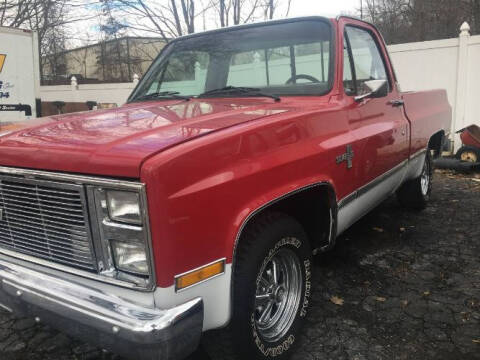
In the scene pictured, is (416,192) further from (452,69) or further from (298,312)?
(452,69)

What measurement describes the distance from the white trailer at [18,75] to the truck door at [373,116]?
6310 mm

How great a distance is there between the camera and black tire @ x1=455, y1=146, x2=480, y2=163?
23.8ft

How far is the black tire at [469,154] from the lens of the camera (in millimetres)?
7246

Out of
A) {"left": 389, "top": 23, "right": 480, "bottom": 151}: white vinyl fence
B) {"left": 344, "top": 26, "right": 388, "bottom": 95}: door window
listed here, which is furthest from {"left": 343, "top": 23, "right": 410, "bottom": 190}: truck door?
{"left": 389, "top": 23, "right": 480, "bottom": 151}: white vinyl fence

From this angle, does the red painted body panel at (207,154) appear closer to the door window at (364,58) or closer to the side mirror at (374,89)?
the side mirror at (374,89)

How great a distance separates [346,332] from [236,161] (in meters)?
1.48

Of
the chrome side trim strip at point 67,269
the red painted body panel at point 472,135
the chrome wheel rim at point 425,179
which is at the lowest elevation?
the chrome wheel rim at point 425,179

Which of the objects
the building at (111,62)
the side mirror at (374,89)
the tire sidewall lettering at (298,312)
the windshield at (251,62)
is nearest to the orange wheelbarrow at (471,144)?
the side mirror at (374,89)

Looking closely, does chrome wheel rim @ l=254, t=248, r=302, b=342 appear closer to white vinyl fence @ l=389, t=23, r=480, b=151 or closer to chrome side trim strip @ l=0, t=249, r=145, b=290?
chrome side trim strip @ l=0, t=249, r=145, b=290

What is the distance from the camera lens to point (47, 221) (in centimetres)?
204

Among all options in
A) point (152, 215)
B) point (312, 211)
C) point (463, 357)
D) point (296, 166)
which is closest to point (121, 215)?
point (152, 215)

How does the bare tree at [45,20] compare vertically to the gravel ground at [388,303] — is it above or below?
above

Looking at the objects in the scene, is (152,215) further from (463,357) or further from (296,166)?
(463,357)

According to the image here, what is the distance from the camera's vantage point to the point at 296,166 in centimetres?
239
